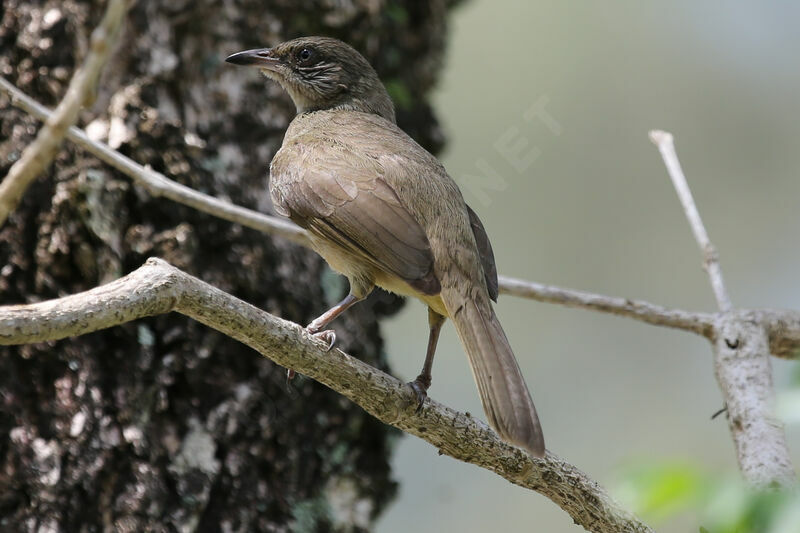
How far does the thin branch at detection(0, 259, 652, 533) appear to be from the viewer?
8.08 feet

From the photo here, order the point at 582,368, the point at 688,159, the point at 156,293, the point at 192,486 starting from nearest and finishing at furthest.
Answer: the point at 156,293 < the point at 192,486 < the point at 582,368 < the point at 688,159

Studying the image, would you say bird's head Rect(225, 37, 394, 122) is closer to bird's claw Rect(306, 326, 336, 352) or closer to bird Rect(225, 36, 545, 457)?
bird Rect(225, 36, 545, 457)

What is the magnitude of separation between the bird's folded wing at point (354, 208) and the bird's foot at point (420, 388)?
350 mm

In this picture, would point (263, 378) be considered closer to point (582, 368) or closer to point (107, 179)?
point (107, 179)

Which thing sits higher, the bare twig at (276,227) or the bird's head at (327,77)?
the bird's head at (327,77)

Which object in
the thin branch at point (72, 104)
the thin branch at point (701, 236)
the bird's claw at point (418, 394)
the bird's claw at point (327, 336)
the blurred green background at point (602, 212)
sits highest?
the blurred green background at point (602, 212)

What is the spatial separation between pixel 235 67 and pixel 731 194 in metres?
6.14

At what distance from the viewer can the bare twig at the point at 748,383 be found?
3670 millimetres

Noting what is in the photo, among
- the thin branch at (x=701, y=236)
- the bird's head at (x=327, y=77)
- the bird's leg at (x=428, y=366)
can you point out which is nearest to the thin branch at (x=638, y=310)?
the thin branch at (x=701, y=236)

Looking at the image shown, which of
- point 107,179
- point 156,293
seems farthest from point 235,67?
point 156,293

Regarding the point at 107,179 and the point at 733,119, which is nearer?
the point at 107,179

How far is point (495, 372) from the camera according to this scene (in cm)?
337

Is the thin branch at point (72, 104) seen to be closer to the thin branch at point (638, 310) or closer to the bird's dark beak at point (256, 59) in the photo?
the thin branch at point (638, 310)

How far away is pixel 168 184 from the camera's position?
13.6ft
